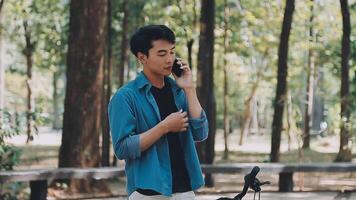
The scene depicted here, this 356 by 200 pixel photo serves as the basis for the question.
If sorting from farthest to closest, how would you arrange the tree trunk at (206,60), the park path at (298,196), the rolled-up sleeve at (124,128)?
the tree trunk at (206,60) < the park path at (298,196) < the rolled-up sleeve at (124,128)

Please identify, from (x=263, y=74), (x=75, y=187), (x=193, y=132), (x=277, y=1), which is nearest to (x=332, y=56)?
(x=277, y=1)

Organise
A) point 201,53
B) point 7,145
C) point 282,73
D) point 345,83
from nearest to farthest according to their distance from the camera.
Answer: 1. point 7,145
2. point 201,53
3. point 282,73
4. point 345,83

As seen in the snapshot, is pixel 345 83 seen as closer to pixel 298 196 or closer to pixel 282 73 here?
pixel 282 73

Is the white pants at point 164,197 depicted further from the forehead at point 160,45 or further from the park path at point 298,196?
the park path at point 298,196

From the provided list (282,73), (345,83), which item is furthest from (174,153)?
(345,83)

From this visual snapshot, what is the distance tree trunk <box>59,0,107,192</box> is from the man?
843 cm

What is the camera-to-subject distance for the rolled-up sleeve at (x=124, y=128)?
9.55 feet

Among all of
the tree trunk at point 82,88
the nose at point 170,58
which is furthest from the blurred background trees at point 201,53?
the nose at point 170,58

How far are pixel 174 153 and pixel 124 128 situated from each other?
0.89ft

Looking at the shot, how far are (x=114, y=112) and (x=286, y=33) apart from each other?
1263 cm

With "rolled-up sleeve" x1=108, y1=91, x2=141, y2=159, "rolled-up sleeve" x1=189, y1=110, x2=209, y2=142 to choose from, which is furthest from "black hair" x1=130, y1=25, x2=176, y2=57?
"rolled-up sleeve" x1=189, y1=110, x2=209, y2=142

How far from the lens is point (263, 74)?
3669 centimetres

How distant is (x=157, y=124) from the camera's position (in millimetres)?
2961

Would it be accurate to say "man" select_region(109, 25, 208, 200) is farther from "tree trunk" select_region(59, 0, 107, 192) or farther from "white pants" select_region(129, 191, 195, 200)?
"tree trunk" select_region(59, 0, 107, 192)
